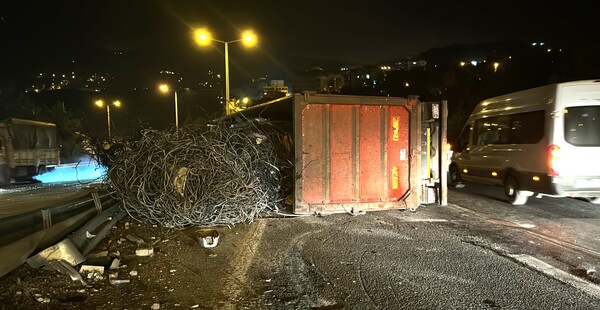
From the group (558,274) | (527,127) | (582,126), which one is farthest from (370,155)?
(582,126)

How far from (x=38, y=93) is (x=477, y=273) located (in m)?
85.9

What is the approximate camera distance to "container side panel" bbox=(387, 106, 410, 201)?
783cm

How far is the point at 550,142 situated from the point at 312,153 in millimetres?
4706

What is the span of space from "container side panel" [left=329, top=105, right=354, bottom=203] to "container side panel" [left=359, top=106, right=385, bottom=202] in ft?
0.81

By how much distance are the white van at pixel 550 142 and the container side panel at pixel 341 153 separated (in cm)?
396

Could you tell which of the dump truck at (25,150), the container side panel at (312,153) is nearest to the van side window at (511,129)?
the container side panel at (312,153)

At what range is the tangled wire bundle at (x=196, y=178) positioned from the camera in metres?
6.78

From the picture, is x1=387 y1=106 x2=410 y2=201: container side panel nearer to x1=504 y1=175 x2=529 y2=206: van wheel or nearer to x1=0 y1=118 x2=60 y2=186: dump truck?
x1=504 y1=175 x2=529 y2=206: van wheel

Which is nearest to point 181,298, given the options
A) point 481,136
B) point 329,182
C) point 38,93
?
point 329,182

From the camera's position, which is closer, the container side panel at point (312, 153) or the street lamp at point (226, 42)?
the container side panel at point (312, 153)

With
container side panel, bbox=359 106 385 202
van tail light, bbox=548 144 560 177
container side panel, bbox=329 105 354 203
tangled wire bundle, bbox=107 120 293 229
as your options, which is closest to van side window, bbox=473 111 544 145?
van tail light, bbox=548 144 560 177

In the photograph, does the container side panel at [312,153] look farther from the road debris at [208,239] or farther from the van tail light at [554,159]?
the van tail light at [554,159]

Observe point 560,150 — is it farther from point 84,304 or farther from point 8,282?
point 8,282

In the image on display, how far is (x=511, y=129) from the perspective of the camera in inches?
364
